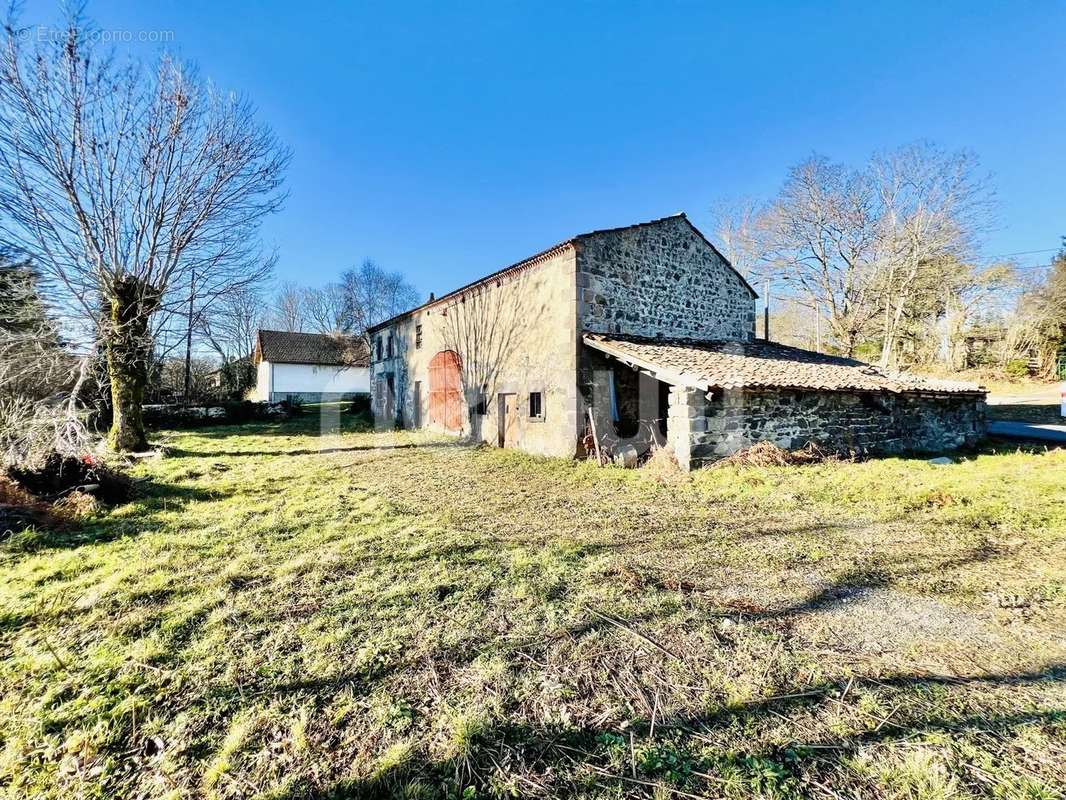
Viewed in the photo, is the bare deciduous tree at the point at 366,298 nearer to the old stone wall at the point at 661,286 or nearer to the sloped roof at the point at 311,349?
the sloped roof at the point at 311,349

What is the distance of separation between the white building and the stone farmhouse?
23719 millimetres

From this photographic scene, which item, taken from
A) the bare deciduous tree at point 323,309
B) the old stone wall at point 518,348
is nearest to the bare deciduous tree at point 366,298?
the bare deciduous tree at point 323,309

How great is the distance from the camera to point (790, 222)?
23188 millimetres

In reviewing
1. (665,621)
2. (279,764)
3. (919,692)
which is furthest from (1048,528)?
(279,764)

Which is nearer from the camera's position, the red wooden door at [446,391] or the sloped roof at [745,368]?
the sloped roof at [745,368]

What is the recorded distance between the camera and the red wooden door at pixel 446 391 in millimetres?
15172

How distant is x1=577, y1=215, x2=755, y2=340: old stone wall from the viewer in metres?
10.7

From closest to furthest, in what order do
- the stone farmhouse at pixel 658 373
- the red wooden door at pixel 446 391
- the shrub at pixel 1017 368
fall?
the stone farmhouse at pixel 658 373 < the red wooden door at pixel 446 391 < the shrub at pixel 1017 368

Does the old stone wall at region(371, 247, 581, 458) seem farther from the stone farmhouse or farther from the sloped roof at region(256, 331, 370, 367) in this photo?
the sloped roof at region(256, 331, 370, 367)

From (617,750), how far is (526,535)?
325cm

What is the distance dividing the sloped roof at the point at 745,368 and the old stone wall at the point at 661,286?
610 millimetres

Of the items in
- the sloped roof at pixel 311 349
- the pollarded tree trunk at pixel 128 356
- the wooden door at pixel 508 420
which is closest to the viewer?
the pollarded tree trunk at pixel 128 356

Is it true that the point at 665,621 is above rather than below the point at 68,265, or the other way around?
below

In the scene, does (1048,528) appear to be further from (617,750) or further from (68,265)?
(68,265)
